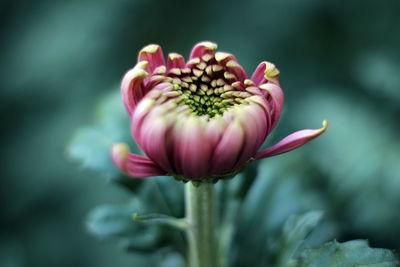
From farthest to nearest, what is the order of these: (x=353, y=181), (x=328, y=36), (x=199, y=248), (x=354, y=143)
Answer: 1. (x=328, y=36)
2. (x=354, y=143)
3. (x=353, y=181)
4. (x=199, y=248)

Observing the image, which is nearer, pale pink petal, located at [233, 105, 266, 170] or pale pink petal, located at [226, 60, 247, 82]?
pale pink petal, located at [233, 105, 266, 170]

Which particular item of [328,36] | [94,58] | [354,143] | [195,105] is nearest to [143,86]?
[195,105]

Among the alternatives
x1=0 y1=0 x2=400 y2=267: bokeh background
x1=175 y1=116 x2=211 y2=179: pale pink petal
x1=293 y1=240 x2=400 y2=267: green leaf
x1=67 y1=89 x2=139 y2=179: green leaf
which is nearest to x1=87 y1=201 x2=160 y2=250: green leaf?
x1=67 y1=89 x2=139 y2=179: green leaf

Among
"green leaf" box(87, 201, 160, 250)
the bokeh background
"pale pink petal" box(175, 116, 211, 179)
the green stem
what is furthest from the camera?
the bokeh background

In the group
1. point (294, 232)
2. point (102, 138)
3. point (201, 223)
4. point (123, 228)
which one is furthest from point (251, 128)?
point (102, 138)

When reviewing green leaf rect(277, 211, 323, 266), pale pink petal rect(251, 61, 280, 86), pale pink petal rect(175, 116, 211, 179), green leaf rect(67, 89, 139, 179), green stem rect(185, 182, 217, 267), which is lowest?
green leaf rect(277, 211, 323, 266)

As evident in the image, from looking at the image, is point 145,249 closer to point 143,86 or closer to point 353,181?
point 143,86

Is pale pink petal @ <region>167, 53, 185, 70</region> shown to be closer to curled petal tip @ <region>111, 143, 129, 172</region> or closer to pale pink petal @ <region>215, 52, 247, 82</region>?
pale pink petal @ <region>215, 52, 247, 82</region>
